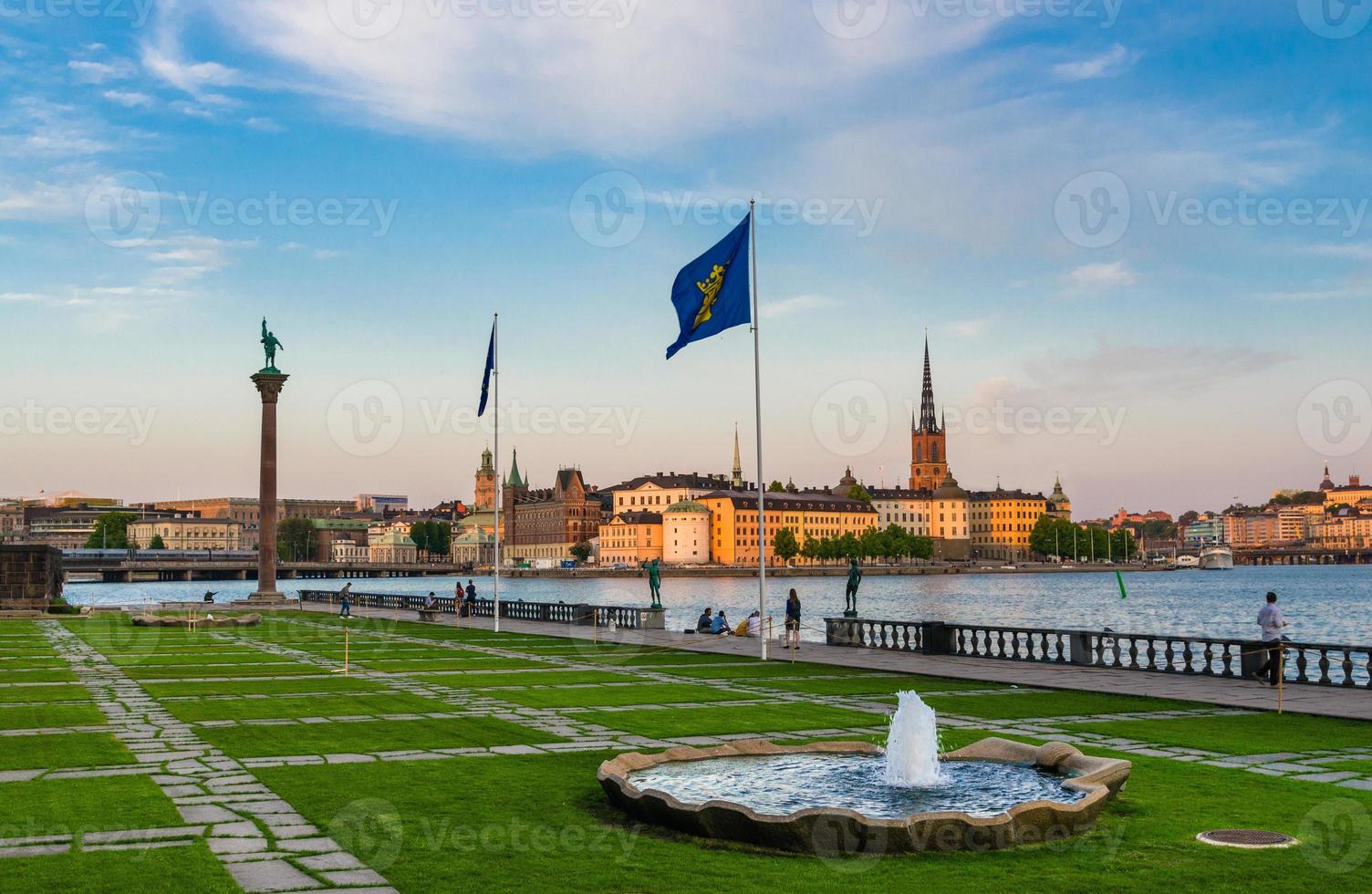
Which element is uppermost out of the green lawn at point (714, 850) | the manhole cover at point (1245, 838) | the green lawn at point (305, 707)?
the manhole cover at point (1245, 838)

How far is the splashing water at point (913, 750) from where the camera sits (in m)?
13.6

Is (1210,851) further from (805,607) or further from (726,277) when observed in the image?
(805,607)

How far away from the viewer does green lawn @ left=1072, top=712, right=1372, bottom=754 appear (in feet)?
55.7

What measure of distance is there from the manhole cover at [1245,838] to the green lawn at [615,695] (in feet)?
40.5

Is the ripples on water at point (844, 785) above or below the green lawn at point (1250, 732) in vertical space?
above

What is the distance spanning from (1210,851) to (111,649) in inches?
1352

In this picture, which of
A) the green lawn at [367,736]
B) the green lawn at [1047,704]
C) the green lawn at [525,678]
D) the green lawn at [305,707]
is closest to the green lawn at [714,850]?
the green lawn at [367,736]

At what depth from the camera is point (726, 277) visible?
2980cm

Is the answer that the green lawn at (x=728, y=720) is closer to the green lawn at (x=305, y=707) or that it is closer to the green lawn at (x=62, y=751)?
the green lawn at (x=305, y=707)

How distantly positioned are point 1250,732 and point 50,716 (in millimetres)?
18081

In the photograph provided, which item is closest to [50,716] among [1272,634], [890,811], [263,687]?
[263,687]

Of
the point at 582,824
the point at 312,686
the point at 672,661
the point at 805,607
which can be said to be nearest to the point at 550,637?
the point at 672,661

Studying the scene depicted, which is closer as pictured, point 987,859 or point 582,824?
point 987,859

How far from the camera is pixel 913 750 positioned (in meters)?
13.6
